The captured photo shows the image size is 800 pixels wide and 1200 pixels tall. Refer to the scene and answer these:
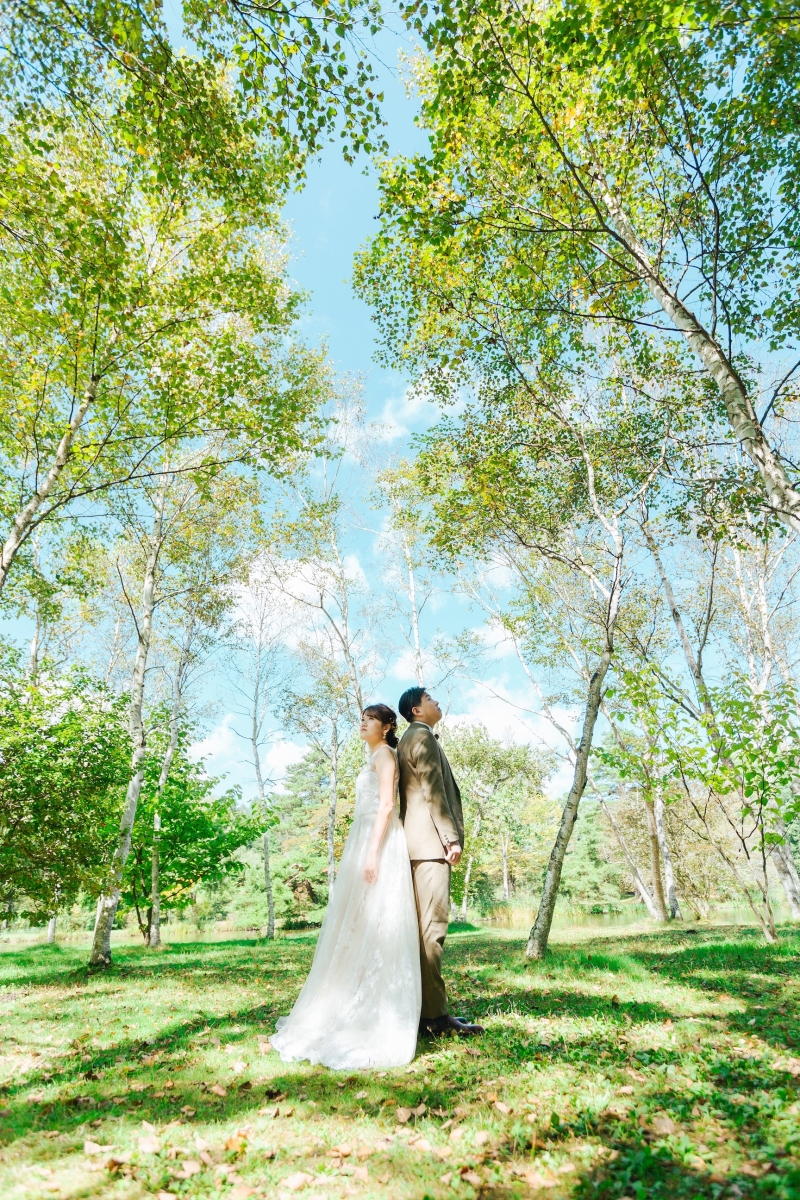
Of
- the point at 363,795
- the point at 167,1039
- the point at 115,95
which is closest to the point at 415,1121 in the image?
the point at 363,795

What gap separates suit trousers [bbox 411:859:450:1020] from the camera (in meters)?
4.34

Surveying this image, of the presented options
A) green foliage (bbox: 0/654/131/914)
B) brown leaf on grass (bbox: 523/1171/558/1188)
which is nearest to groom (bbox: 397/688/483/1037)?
brown leaf on grass (bbox: 523/1171/558/1188)

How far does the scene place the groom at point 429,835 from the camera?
4.36 m

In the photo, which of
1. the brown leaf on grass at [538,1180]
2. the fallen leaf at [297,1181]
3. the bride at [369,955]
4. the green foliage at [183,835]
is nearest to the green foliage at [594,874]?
the green foliage at [183,835]

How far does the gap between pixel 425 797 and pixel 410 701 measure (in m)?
0.83

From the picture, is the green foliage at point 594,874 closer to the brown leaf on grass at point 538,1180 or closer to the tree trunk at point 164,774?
the tree trunk at point 164,774

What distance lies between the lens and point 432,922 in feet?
14.5

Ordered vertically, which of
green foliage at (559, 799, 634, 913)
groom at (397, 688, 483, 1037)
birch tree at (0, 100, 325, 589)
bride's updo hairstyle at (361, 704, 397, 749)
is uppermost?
birch tree at (0, 100, 325, 589)

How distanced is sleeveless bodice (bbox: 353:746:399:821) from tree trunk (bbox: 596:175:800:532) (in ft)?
14.0

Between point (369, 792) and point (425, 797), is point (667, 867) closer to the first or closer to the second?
point (425, 797)

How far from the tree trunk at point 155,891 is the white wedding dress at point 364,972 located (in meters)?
11.3

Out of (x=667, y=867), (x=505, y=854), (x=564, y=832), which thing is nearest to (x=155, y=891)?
(x=564, y=832)

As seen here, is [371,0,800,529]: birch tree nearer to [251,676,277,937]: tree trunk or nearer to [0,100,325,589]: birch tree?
[0,100,325,589]: birch tree

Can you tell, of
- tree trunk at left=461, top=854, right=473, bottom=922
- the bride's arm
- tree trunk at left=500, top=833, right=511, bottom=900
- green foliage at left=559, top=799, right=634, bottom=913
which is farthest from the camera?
green foliage at left=559, top=799, right=634, bottom=913
